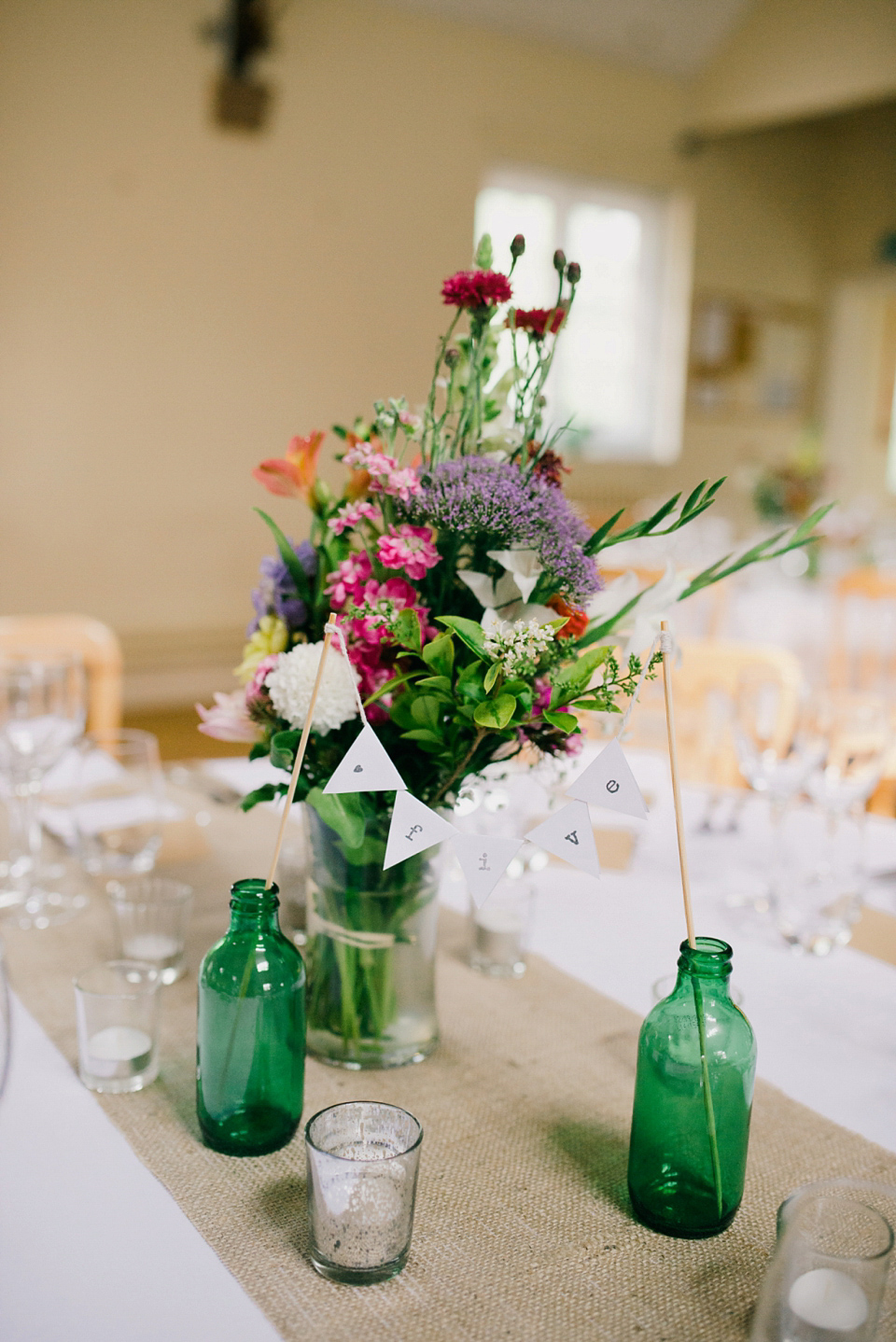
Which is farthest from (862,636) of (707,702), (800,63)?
(800,63)

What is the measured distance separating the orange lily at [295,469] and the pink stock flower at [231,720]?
16cm

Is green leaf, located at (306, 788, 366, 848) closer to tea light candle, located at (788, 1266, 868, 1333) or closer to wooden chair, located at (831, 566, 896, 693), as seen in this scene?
tea light candle, located at (788, 1266, 868, 1333)

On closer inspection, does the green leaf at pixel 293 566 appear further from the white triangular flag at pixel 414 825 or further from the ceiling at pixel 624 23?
the ceiling at pixel 624 23

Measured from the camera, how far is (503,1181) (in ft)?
2.27

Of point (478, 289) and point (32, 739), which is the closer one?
point (478, 289)

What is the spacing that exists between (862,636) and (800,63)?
3.89 m

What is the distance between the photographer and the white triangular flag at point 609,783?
66cm

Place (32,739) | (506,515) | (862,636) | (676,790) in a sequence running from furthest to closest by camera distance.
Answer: (862,636)
(32,739)
(506,515)
(676,790)

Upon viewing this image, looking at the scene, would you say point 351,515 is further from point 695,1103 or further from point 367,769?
point 695,1103

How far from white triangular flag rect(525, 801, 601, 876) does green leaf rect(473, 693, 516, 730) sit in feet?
0.21

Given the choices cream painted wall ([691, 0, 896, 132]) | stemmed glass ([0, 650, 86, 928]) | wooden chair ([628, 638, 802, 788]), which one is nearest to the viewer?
stemmed glass ([0, 650, 86, 928])

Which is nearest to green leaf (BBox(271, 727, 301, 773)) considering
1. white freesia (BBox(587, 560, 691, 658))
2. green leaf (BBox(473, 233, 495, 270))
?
white freesia (BBox(587, 560, 691, 658))

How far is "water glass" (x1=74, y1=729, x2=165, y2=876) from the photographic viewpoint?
3.79ft

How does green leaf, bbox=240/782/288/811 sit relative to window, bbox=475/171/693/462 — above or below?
below
